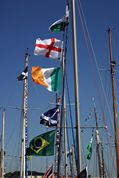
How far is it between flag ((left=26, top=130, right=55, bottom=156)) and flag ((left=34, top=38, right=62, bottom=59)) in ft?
18.7

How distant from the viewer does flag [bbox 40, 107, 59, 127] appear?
3281 cm

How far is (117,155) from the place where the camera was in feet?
106

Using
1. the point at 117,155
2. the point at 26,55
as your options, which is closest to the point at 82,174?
the point at 117,155

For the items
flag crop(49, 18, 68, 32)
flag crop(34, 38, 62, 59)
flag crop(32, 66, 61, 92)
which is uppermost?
flag crop(49, 18, 68, 32)

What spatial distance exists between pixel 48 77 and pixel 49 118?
26.2 feet

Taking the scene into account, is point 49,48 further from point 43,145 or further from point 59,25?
point 43,145

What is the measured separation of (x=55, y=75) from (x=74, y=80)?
7126 mm

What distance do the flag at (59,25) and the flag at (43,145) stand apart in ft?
23.7

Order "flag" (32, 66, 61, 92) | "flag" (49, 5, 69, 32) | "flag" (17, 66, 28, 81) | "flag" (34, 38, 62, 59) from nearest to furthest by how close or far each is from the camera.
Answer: "flag" (49, 5, 69, 32) → "flag" (32, 66, 61, 92) → "flag" (34, 38, 62, 59) → "flag" (17, 66, 28, 81)

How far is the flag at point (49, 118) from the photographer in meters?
32.8

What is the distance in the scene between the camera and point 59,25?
24047mm

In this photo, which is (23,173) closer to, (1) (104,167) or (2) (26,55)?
(2) (26,55)

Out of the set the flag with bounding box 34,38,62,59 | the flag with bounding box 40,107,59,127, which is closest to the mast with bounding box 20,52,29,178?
the flag with bounding box 40,107,59,127

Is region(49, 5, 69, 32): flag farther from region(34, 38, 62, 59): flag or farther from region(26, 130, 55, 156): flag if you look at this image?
region(26, 130, 55, 156): flag
